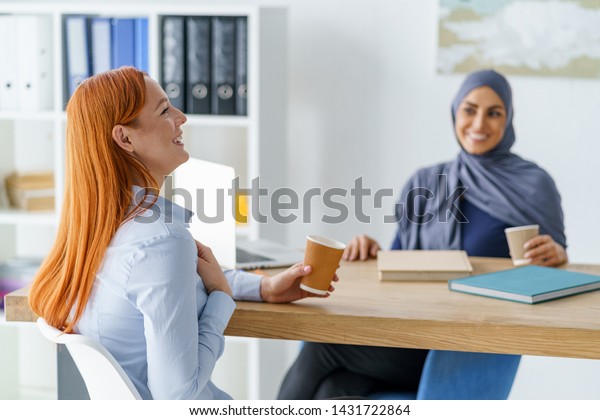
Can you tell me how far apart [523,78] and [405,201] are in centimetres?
79

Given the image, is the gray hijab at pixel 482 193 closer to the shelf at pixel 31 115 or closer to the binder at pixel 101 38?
the binder at pixel 101 38

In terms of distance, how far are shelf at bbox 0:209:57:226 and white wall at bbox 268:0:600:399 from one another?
3.19 ft

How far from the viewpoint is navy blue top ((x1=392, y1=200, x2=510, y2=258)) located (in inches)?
101

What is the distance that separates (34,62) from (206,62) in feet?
2.19

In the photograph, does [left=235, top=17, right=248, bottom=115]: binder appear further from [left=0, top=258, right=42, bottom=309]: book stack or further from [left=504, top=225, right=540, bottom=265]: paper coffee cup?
[left=504, top=225, right=540, bottom=265]: paper coffee cup

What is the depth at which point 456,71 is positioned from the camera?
3223 mm

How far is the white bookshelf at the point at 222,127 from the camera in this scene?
9.86 feet

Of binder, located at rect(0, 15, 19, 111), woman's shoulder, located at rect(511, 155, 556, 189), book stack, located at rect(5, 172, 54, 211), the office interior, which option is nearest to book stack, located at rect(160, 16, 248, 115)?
the office interior

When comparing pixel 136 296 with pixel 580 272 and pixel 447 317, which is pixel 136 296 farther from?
pixel 580 272

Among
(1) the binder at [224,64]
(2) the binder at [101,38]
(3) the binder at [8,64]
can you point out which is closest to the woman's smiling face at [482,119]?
(1) the binder at [224,64]

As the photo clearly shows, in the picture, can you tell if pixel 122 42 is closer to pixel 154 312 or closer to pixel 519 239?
pixel 519 239

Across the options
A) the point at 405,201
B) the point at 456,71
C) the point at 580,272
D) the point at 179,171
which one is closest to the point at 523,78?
the point at 456,71

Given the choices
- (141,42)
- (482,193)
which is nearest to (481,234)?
(482,193)

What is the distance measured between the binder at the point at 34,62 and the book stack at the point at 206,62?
472 mm
